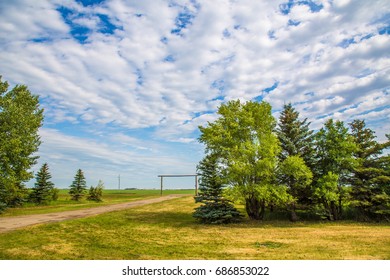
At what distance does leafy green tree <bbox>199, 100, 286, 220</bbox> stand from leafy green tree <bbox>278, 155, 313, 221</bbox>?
3.18 feet

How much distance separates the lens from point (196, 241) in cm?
1337

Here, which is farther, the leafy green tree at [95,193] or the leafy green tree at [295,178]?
the leafy green tree at [95,193]

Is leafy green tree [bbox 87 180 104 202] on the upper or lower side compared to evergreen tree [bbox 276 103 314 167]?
lower

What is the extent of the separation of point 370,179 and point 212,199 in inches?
527

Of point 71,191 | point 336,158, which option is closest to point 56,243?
point 336,158

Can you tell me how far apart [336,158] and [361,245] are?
34.7 ft

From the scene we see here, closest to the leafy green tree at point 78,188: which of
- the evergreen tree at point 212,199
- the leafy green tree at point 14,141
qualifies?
the leafy green tree at point 14,141

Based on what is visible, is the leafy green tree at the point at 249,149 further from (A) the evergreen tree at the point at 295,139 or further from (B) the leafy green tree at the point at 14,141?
(B) the leafy green tree at the point at 14,141

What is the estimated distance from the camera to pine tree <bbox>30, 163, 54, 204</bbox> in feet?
121

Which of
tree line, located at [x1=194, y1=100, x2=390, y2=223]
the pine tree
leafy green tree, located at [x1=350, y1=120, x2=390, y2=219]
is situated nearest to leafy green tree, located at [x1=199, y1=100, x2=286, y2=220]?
tree line, located at [x1=194, y1=100, x2=390, y2=223]

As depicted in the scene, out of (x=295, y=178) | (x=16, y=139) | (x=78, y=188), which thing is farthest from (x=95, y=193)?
(x=295, y=178)

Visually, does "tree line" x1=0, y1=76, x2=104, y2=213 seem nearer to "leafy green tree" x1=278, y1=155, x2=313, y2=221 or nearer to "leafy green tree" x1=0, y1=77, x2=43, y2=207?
"leafy green tree" x1=0, y1=77, x2=43, y2=207

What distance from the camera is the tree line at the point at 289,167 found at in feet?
66.7
